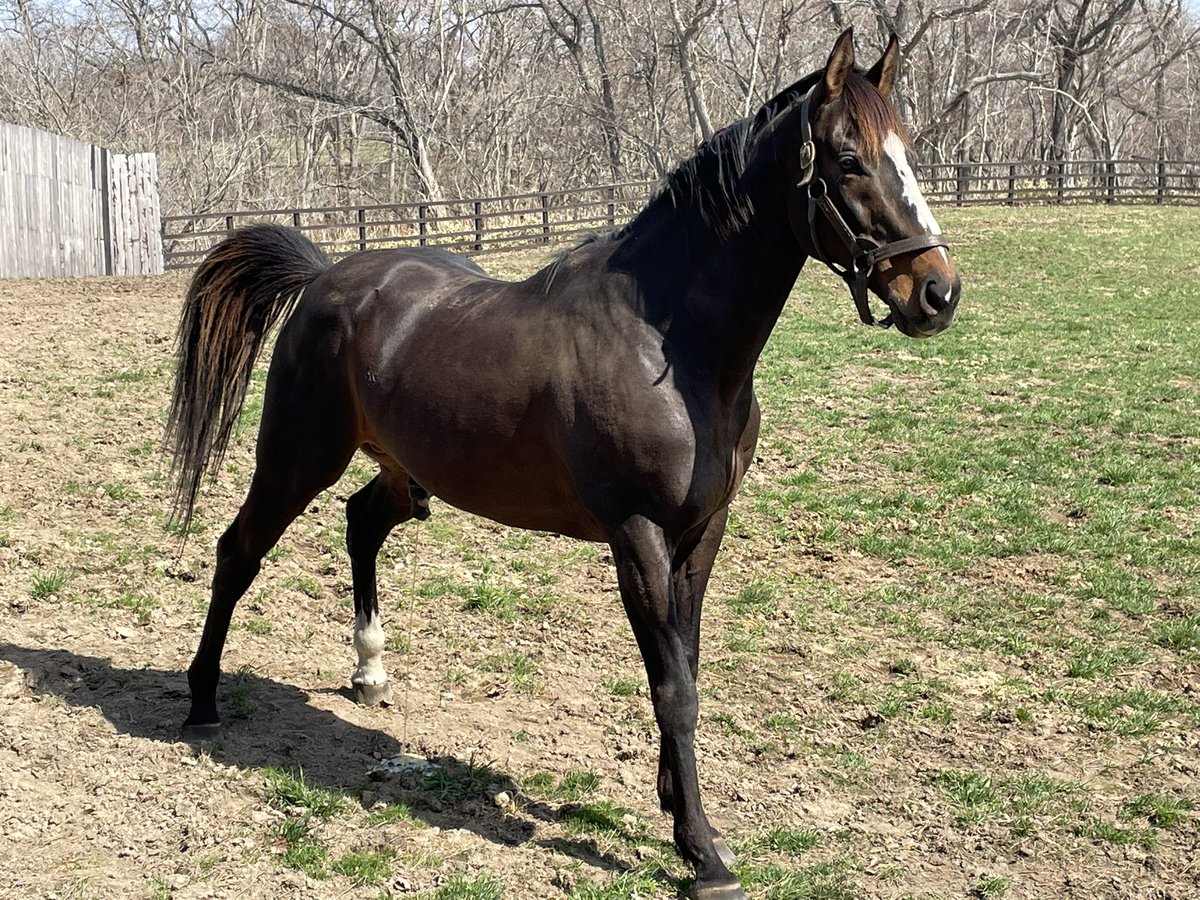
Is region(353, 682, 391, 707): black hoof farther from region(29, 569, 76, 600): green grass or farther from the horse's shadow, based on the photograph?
region(29, 569, 76, 600): green grass

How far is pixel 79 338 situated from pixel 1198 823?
11.5 m

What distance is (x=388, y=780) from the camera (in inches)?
172

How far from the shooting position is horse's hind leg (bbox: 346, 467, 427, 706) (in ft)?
16.5

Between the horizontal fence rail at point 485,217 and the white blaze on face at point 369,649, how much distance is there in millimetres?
10028

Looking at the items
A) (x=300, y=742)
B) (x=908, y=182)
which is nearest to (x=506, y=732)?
(x=300, y=742)

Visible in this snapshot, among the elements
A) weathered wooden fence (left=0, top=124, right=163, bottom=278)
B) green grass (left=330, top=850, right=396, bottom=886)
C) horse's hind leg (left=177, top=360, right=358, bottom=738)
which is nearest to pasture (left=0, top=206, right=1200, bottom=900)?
green grass (left=330, top=850, right=396, bottom=886)

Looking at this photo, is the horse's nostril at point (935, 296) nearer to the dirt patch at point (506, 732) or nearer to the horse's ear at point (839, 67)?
the horse's ear at point (839, 67)

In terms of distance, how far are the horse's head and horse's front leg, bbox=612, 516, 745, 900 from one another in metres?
1.01

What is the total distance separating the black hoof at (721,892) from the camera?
3.54 meters

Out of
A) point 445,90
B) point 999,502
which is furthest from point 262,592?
point 445,90

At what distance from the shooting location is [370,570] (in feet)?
16.7

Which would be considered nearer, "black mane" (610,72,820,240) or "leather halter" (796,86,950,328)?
"leather halter" (796,86,950,328)

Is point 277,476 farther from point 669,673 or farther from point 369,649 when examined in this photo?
point 669,673

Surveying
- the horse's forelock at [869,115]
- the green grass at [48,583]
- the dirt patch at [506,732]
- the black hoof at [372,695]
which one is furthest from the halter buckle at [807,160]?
the green grass at [48,583]
